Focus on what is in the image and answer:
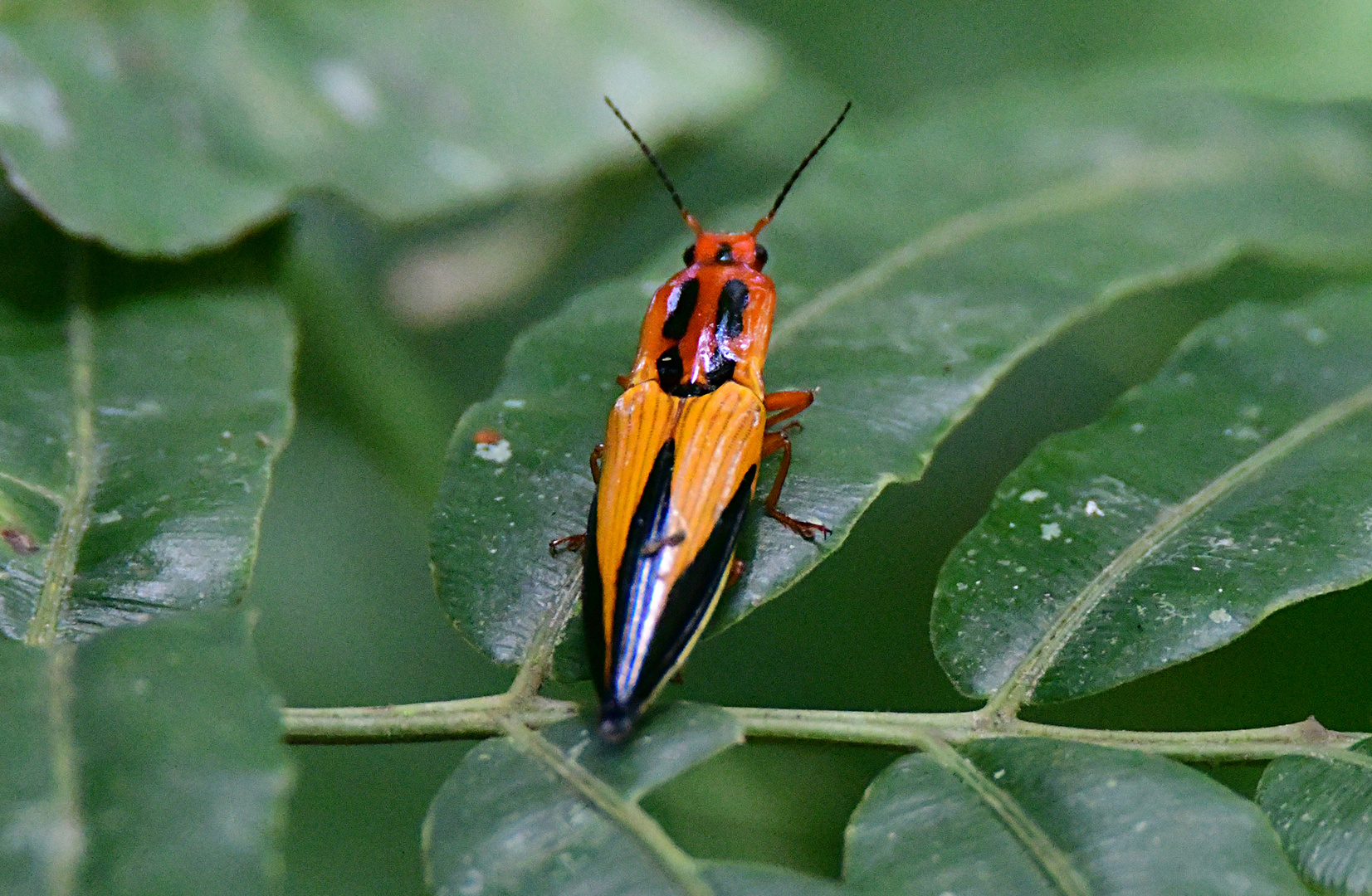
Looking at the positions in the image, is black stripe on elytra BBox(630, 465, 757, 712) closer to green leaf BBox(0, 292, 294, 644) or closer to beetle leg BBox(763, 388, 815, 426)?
beetle leg BBox(763, 388, 815, 426)

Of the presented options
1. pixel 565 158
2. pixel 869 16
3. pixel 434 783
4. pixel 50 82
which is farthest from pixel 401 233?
pixel 869 16

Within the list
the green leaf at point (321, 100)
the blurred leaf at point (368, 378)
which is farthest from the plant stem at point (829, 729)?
the blurred leaf at point (368, 378)

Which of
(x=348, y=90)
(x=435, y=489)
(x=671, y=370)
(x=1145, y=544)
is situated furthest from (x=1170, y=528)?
(x=348, y=90)

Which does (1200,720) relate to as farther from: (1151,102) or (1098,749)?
(1151,102)

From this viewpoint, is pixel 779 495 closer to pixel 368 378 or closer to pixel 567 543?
pixel 567 543

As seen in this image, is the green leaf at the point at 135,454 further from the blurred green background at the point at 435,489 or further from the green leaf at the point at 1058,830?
the green leaf at the point at 1058,830

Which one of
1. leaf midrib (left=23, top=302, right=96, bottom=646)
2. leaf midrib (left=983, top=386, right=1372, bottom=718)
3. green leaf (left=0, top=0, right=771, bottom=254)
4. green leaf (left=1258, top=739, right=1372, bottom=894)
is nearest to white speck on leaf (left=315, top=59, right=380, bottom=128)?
green leaf (left=0, top=0, right=771, bottom=254)

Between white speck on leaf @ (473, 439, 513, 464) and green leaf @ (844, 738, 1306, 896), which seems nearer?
green leaf @ (844, 738, 1306, 896)

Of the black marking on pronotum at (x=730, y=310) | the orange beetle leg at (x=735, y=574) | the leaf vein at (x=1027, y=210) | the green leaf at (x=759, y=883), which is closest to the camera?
the green leaf at (x=759, y=883)
